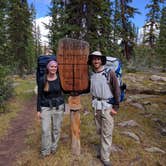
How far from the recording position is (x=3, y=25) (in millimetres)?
11047

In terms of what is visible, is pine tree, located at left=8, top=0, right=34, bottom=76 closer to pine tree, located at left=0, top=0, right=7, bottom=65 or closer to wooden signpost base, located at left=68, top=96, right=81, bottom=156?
pine tree, located at left=0, top=0, right=7, bottom=65

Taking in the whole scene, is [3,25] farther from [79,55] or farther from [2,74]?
[79,55]

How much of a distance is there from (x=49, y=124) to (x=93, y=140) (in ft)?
5.83

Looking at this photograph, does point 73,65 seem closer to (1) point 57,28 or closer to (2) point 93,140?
(2) point 93,140

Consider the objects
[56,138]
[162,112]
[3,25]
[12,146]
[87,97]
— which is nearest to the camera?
[56,138]

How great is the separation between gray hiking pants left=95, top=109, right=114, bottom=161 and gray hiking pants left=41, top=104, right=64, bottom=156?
35.7 inches

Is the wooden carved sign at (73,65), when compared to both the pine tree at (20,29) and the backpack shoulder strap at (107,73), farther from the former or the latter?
the pine tree at (20,29)

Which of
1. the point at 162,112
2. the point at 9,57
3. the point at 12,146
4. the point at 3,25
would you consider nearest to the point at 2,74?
the point at 9,57

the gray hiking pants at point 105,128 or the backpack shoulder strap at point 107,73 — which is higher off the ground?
the backpack shoulder strap at point 107,73

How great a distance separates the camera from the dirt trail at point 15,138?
631cm

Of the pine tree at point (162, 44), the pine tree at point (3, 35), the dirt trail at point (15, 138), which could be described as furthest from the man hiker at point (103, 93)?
the pine tree at point (162, 44)

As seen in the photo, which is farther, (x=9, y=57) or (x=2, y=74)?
(x=9, y=57)

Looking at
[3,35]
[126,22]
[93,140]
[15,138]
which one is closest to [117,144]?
[93,140]

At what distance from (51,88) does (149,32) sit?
31.3 m
